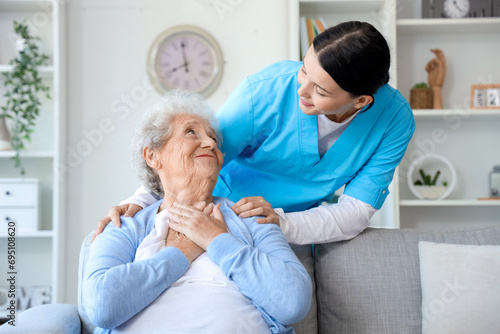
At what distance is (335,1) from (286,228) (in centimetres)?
206

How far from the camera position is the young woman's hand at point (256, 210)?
1.51m

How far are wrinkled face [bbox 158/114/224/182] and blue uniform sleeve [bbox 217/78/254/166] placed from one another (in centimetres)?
11

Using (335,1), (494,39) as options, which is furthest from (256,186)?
(494,39)

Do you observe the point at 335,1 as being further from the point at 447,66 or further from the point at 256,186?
the point at 256,186

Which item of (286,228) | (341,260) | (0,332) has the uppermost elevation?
(286,228)

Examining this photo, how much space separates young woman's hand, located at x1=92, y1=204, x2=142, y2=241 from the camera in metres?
1.47

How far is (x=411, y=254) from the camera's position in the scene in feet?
5.77

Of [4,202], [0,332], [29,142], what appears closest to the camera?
[0,332]

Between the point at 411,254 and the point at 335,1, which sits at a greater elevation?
the point at 335,1

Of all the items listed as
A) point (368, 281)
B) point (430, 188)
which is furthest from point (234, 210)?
point (430, 188)

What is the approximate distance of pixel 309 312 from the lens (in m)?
1.69

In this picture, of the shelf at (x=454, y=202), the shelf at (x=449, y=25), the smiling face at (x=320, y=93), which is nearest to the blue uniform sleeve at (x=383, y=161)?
the smiling face at (x=320, y=93)

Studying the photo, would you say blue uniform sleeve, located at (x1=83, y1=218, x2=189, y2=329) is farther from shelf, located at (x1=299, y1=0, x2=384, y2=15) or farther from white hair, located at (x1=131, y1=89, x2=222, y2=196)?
shelf, located at (x1=299, y1=0, x2=384, y2=15)

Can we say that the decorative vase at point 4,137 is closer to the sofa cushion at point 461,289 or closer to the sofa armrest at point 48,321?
the sofa armrest at point 48,321
